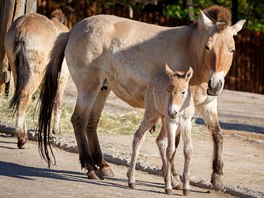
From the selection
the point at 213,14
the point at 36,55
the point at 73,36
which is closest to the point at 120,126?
the point at 36,55

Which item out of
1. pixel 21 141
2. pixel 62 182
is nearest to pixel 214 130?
pixel 62 182

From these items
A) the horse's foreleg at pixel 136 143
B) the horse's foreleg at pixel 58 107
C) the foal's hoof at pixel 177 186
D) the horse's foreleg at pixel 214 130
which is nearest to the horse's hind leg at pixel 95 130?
the horse's foreleg at pixel 136 143

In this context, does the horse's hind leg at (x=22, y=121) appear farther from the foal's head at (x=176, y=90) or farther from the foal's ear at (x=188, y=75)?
the foal's ear at (x=188, y=75)

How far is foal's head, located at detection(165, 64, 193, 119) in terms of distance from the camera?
9.42 meters

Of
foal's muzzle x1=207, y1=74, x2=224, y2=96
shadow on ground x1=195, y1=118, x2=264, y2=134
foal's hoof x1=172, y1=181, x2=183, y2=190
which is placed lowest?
shadow on ground x1=195, y1=118, x2=264, y2=134

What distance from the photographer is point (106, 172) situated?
35.4 feet

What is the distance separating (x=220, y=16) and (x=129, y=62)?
1214mm

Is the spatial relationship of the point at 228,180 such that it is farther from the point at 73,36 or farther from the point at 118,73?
the point at 73,36

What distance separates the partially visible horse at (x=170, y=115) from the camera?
31.2ft

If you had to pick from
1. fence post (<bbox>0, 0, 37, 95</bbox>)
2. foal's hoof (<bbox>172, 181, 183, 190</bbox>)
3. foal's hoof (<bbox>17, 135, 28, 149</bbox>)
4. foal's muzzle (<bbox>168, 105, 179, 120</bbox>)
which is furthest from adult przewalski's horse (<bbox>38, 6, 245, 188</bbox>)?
fence post (<bbox>0, 0, 37, 95</bbox>)

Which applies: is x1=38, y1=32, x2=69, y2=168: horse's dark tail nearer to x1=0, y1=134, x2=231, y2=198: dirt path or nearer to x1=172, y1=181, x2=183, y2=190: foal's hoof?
x1=0, y1=134, x2=231, y2=198: dirt path

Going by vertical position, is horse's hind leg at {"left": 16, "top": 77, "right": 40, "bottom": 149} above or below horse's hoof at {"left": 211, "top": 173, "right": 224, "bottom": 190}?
below

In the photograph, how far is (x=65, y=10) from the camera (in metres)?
25.1

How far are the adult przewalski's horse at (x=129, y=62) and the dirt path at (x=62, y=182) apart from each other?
204 millimetres
